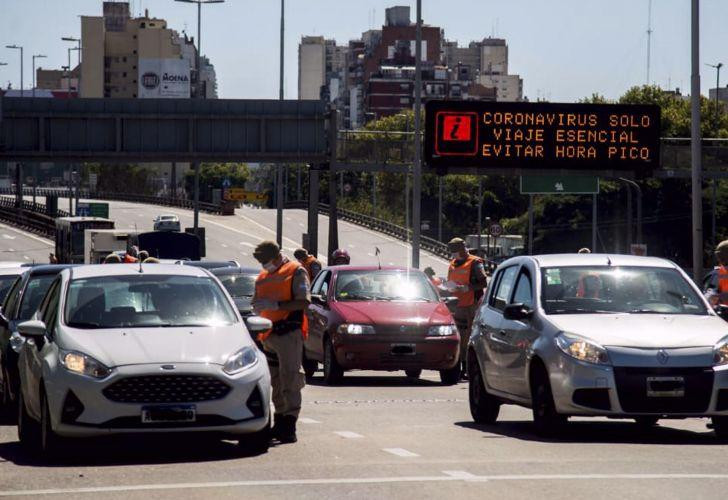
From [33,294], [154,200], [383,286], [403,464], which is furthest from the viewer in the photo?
[154,200]

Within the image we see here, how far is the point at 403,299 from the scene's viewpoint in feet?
77.6

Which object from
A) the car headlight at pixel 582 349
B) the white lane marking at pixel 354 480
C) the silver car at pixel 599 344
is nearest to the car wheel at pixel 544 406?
the silver car at pixel 599 344

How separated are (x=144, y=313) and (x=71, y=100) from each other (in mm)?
50499

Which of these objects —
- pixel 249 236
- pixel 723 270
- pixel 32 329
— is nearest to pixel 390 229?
pixel 249 236

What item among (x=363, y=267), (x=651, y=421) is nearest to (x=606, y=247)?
(x=363, y=267)

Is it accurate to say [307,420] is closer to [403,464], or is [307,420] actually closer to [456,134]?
[403,464]

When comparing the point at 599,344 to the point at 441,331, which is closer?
the point at 599,344

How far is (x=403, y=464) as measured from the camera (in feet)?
40.4

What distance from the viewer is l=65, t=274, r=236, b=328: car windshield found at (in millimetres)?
13656

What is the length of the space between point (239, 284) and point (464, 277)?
4.39 m

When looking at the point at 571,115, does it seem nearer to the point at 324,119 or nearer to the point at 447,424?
the point at 324,119

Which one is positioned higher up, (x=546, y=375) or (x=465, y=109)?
(x=465, y=109)

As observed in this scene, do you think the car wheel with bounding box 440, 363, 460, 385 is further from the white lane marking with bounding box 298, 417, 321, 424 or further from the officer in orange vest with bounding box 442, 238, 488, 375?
the white lane marking with bounding box 298, 417, 321, 424

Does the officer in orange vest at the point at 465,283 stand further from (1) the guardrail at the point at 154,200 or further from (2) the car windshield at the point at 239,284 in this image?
(1) the guardrail at the point at 154,200
